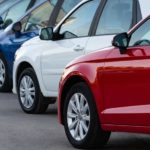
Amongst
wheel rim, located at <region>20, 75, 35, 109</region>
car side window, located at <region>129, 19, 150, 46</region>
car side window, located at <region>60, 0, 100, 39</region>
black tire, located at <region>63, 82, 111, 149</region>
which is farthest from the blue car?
car side window, located at <region>129, 19, 150, 46</region>

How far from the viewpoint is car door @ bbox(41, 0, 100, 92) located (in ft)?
34.5

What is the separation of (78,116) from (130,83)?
1.10 metres

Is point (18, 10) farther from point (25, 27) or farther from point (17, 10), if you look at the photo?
point (25, 27)

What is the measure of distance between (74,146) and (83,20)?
263 cm

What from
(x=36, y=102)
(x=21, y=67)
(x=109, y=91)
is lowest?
(x=36, y=102)

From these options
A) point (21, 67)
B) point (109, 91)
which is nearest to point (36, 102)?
point (21, 67)

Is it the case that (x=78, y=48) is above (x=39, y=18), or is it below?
above

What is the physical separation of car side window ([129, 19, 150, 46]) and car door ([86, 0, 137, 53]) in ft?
5.94

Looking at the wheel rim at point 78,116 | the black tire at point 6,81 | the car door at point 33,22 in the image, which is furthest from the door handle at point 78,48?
the black tire at point 6,81

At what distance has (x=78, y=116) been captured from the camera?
8570 mm

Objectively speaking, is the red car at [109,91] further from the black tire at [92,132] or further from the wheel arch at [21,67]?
the wheel arch at [21,67]

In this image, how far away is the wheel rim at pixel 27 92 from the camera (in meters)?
11.7

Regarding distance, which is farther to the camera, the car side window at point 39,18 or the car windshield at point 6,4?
the car windshield at point 6,4

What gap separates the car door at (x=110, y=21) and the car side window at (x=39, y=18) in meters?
3.55
